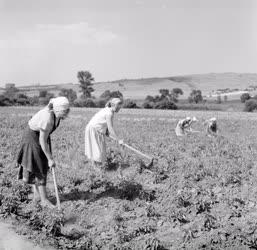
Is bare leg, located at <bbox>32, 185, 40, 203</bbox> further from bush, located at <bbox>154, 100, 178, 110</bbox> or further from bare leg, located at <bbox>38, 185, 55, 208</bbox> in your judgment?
bush, located at <bbox>154, 100, 178, 110</bbox>

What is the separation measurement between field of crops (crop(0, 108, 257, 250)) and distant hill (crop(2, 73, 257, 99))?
61296 mm

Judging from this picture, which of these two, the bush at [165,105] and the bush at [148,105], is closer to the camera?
the bush at [165,105]

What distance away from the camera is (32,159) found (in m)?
6.23

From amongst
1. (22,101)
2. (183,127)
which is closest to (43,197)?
(183,127)

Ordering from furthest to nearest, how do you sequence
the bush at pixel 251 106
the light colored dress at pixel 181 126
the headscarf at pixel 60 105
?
the bush at pixel 251 106 → the light colored dress at pixel 181 126 → the headscarf at pixel 60 105

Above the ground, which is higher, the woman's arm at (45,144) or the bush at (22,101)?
the woman's arm at (45,144)

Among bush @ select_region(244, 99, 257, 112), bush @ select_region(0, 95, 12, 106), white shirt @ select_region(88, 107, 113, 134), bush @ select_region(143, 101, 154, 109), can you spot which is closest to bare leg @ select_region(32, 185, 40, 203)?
white shirt @ select_region(88, 107, 113, 134)

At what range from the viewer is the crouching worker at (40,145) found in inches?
229

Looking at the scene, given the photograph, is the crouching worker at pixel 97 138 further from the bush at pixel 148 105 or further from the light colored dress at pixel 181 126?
the bush at pixel 148 105

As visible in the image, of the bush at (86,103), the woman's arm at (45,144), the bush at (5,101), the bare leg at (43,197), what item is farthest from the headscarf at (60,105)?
the bush at (86,103)

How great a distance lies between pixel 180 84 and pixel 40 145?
73454 mm

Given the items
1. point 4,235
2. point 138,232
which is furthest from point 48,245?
point 138,232

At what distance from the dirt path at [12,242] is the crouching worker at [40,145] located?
3.03 feet

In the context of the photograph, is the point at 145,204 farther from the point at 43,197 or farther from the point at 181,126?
the point at 181,126
